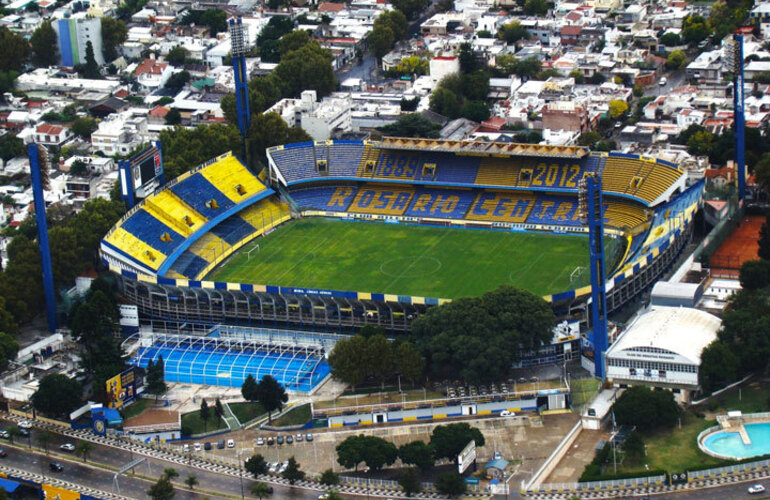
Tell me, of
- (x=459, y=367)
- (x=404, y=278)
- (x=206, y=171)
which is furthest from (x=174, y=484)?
(x=206, y=171)

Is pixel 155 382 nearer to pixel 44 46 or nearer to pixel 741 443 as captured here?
pixel 741 443

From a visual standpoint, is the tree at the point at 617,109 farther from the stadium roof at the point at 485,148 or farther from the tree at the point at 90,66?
the tree at the point at 90,66

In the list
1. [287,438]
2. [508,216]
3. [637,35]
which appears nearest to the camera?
[287,438]

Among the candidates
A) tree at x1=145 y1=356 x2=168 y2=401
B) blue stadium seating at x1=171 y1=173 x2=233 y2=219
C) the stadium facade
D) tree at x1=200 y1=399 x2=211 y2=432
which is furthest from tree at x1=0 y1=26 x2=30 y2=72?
tree at x1=200 y1=399 x2=211 y2=432

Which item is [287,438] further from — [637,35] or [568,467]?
[637,35]

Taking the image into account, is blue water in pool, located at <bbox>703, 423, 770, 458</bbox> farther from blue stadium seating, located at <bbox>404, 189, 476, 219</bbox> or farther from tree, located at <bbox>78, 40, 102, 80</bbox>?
tree, located at <bbox>78, 40, 102, 80</bbox>

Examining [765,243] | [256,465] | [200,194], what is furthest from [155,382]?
[765,243]

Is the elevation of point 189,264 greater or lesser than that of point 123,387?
greater
